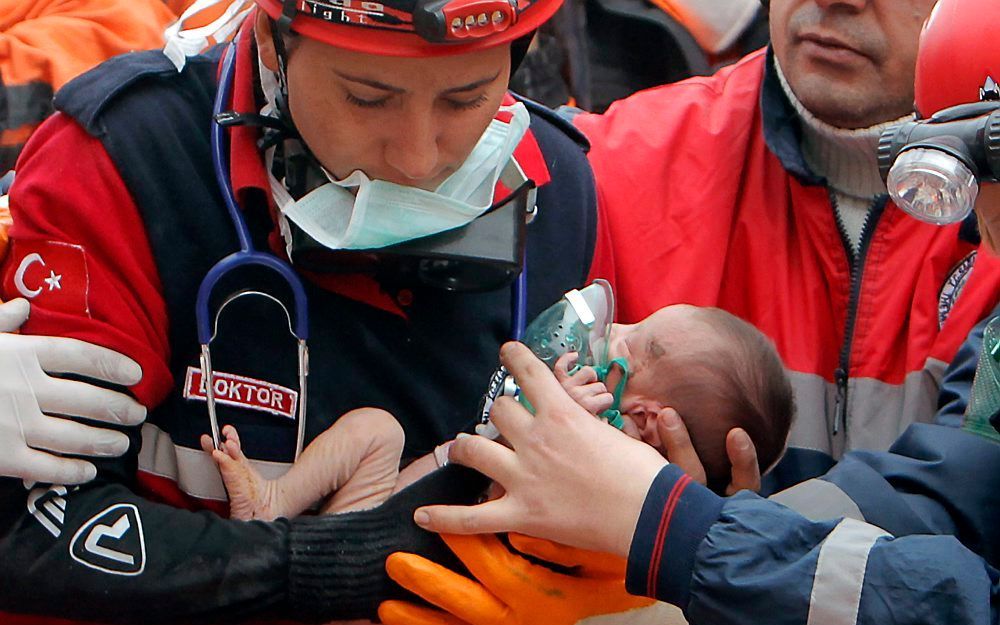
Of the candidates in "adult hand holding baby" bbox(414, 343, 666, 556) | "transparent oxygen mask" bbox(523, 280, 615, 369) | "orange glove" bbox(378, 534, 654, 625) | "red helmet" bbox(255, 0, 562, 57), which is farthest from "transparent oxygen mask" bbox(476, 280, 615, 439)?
"red helmet" bbox(255, 0, 562, 57)

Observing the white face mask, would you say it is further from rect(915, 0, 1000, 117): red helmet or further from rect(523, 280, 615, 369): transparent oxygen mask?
rect(915, 0, 1000, 117): red helmet

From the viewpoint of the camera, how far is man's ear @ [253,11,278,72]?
210 cm

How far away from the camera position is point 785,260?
9.47 ft

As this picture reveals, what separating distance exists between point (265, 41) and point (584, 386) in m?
0.75

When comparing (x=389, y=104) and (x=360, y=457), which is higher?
(x=389, y=104)

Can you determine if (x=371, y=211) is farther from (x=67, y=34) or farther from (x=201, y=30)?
(x=67, y=34)

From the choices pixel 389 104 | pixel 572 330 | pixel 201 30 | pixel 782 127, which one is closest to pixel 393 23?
pixel 389 104

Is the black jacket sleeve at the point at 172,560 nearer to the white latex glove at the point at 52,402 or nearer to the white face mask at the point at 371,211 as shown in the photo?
the white latex glove at the point at 52,402

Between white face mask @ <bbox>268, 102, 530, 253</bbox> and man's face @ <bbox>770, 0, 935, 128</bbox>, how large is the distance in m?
1.00

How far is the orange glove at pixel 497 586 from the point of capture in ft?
6.92

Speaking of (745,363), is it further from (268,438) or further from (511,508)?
(268,438)

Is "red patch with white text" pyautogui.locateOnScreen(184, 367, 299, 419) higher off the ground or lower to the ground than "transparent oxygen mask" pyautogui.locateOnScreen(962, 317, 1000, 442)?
lower

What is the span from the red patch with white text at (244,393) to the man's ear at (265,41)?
490mm

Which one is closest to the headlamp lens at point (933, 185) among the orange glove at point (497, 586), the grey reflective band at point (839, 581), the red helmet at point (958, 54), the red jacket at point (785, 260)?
the red helmet at point (958, 54)
